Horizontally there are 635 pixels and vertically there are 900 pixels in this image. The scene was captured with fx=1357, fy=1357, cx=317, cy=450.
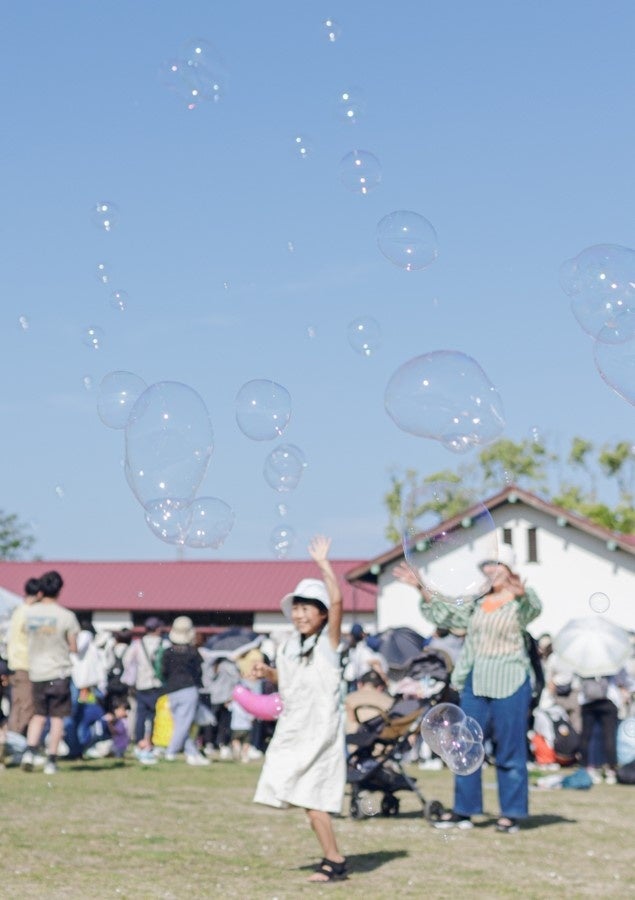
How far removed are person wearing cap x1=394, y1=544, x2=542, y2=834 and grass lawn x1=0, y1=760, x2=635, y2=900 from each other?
250 millimetres

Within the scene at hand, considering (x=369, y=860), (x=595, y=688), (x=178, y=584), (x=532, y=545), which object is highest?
(x=178, y=584)

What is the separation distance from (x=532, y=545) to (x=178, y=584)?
17887 millimetres

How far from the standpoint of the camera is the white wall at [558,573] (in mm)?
35969

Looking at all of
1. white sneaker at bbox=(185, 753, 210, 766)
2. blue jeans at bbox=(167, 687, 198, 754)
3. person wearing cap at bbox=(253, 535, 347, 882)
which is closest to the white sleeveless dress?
person wearing cap at bbox=(253, 535, 347, 882)

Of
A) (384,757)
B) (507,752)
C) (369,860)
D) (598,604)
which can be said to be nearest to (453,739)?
(369,860)

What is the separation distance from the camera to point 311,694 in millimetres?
7199

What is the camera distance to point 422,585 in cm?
745

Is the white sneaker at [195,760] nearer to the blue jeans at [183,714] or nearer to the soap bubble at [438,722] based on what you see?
the blue jeans at [183,714]

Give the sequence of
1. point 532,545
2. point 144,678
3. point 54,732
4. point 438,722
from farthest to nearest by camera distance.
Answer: point 532,545 → point 144,678 → point 54,732 → point 438,722

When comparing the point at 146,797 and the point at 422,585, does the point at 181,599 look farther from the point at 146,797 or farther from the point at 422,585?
the point at 422,585

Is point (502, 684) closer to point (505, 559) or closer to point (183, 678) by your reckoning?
point (505, 559)

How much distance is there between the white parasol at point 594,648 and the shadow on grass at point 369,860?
706 cm

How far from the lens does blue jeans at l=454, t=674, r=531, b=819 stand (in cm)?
915

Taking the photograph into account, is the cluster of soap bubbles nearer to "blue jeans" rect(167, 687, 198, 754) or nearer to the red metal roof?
"blue jeans" rect(167, 687, 198, 754)
